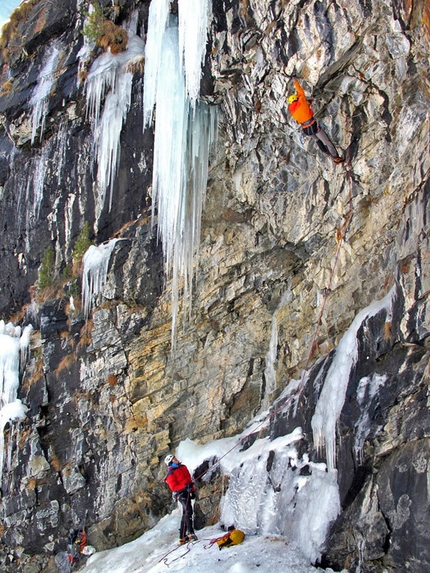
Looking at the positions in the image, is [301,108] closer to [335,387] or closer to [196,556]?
[335,387]

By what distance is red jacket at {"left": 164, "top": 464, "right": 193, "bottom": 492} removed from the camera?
29.0 feet

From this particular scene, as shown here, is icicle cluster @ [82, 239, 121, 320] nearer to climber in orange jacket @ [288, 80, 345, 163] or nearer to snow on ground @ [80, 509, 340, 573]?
snow on ground @ [80, 509, 340, 573]

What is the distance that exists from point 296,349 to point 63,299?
18.0 ft

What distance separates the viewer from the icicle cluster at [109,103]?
38.4ft

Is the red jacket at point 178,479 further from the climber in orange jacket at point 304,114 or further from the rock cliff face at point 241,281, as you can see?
the climber in orange jacket at point 304,114

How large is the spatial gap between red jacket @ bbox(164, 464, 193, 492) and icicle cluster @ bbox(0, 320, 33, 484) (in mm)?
4658

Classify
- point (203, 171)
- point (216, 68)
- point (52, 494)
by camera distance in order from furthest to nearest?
point (52, 494), point (203, 171), point (216, 68)

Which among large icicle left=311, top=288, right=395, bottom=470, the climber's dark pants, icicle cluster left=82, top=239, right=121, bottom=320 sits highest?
the climber's dark pants

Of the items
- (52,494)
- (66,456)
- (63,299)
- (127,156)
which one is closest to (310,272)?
(127,156)

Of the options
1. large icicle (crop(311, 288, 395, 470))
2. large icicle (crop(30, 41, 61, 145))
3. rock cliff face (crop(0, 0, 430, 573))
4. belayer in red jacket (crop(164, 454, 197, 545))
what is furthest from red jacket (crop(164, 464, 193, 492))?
large icicle (crop(30, 41, 61, 145))

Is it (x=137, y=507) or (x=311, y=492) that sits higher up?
(x=311, y=492)

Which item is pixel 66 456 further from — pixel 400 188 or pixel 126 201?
pixel 400 188

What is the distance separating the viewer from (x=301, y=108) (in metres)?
7.82

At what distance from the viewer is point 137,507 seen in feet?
35.9
